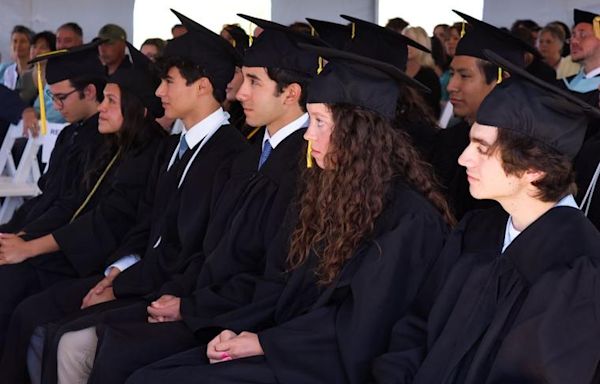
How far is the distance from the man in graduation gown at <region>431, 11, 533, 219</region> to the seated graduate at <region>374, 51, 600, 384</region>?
4.32 ft

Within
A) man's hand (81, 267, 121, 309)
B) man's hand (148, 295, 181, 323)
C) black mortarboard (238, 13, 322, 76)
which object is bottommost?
man's hand (81, 267, 121, 309)

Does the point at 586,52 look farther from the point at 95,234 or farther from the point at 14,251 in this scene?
the point at 14,251

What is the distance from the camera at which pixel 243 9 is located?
10.4 metres

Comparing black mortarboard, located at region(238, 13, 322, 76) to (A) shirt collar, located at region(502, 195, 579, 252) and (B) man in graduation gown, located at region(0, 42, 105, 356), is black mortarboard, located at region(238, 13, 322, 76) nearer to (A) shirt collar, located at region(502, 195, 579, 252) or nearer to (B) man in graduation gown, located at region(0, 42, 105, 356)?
(A) shirt collar, located at region(502, 195, 579, 252)

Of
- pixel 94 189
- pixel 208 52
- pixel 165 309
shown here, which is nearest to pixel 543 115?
pixel 165 309

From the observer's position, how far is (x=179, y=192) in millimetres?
4504

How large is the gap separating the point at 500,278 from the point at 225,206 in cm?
159

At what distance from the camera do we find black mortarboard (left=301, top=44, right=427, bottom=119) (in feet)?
10.9

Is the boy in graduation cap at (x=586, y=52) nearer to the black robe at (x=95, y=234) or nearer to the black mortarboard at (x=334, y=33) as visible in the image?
the black mortarboard at (x=334, y=33)

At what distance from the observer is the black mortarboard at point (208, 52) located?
4637 millimetres

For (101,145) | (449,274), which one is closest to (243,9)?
(101,145)

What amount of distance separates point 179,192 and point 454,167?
47.6 inches

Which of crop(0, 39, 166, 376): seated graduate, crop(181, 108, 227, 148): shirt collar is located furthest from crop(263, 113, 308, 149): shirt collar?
crop(0, 39, 166, 376): seated graduate

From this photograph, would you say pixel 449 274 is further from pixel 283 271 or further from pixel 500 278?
pixel 283 271
